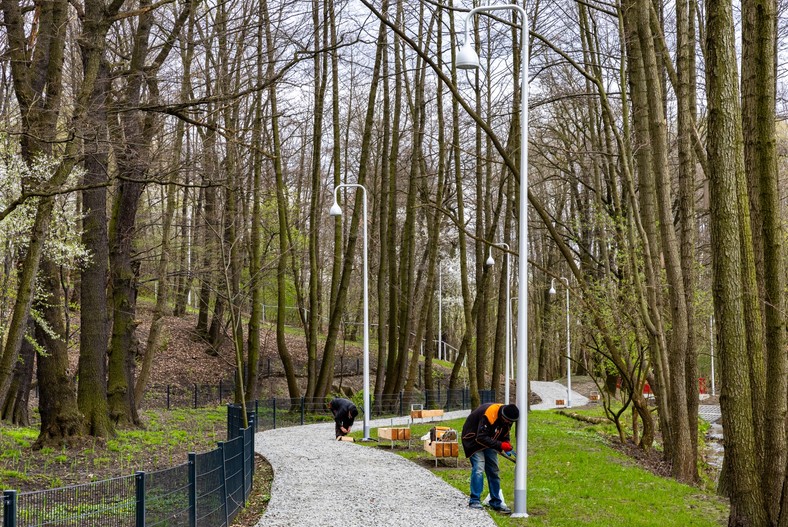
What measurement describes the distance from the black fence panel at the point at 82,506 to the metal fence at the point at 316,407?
1892cm

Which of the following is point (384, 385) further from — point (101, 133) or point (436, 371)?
point (101, 133)

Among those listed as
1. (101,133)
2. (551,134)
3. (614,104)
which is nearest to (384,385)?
(551,134)

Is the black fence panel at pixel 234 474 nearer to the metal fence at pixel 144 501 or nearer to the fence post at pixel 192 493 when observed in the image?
the metal fence at pixel 144 501

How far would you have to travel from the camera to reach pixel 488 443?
12453mm

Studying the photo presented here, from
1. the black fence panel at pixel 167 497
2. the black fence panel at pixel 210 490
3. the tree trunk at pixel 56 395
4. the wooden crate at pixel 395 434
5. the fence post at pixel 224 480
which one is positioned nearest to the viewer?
the black fence panel at pixel 167 497

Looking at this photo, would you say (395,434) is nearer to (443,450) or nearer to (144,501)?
(443,450)

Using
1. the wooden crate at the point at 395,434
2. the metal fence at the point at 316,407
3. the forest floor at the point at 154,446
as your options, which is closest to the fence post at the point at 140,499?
the forest floor at the point at 154,446

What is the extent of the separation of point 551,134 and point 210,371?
59.8ft

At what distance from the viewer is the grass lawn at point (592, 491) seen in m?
12.1

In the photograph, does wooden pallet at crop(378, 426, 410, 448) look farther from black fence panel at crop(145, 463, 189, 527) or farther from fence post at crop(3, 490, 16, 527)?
fence post at crop(3, 490, 16, 527)

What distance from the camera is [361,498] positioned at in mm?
13766

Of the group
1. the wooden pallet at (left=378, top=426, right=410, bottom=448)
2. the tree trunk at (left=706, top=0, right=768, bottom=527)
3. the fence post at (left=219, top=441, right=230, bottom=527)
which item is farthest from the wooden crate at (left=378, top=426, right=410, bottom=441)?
the tree trunk at (left=706, top=0, right=768, bottom=527)

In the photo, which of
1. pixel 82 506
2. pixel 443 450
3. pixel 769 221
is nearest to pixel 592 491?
pixel 443 450

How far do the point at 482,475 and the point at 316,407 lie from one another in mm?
19500
